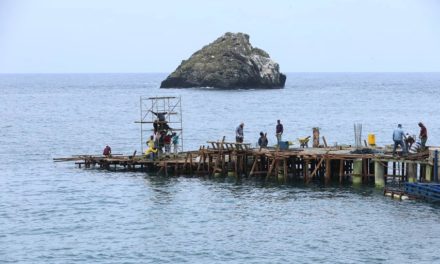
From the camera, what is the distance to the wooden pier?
181 feet

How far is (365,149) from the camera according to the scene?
56.5 metres

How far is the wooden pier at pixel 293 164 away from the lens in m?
55.1

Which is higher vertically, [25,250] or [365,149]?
[365,149]

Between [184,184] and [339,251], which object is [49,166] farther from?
[339,251]

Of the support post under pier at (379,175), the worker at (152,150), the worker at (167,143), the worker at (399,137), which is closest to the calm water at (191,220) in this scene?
the support post under pier at (379,175)

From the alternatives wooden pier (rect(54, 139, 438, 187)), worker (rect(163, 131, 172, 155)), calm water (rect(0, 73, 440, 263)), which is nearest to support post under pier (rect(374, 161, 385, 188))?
wooden pier (rect(54, 139, 438, 187))

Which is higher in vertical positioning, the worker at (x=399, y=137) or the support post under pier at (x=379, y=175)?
the worker at (x=399, y=137)

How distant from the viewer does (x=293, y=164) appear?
59.2m

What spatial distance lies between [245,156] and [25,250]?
2184 centimetres

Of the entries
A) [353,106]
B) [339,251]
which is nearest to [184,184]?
[339,251]

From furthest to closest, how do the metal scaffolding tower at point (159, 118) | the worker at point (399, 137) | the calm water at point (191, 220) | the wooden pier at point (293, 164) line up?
the metal scaffolding tower at point (159, 118), the wooden pier at point (293, 164), the worker at point (399, 137), the calm water at point (191, 220)

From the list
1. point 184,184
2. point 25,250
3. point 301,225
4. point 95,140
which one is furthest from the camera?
point 95,140

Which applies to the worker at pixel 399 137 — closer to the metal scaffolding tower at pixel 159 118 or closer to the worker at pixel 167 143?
the metal scaffolding tower at pixel 159 118

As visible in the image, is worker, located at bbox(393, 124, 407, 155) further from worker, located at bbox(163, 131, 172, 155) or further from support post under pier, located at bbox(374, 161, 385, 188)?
worker, located at bbox(163, 131, 172, 155)
